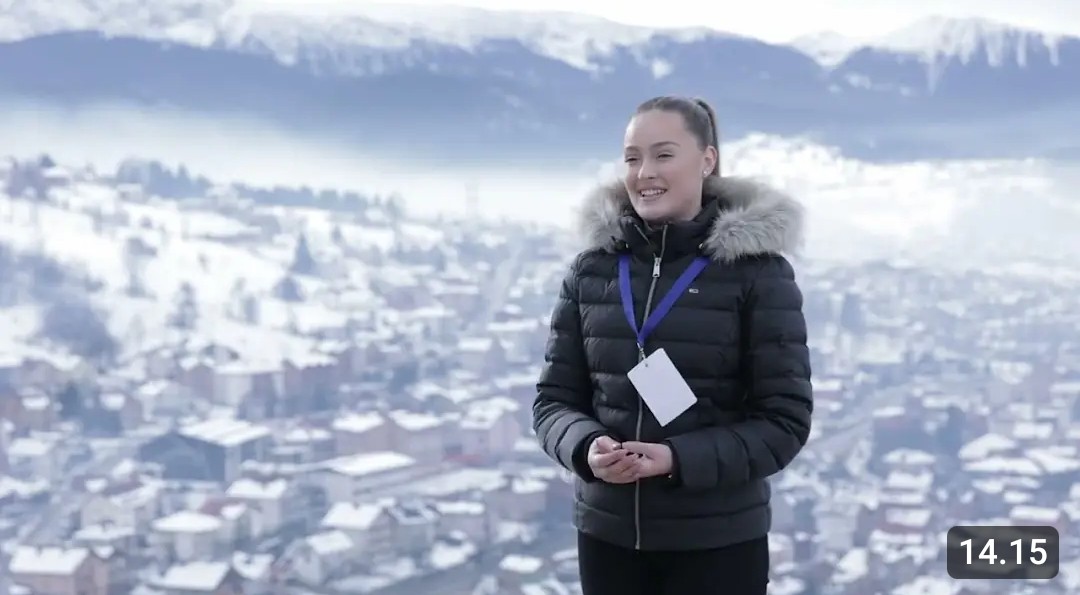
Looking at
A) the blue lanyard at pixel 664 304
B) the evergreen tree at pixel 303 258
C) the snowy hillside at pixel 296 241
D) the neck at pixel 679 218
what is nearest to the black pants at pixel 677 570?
the blue lanyard at pixel 664 304

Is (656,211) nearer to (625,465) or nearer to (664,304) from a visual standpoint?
(664,304)

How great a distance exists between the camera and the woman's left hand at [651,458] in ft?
3.54

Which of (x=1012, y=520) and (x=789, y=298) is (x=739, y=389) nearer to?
(x=789, y=298)

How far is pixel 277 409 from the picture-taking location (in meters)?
4.43

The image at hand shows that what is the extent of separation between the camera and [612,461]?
1.08 meters

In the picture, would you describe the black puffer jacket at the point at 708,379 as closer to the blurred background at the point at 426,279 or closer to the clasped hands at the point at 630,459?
the clasped hands at the point at 630,459

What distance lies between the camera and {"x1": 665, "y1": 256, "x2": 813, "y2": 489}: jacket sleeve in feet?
3.57

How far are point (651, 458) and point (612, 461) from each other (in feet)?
0.13

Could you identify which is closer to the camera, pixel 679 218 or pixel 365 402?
pixel 679 218
